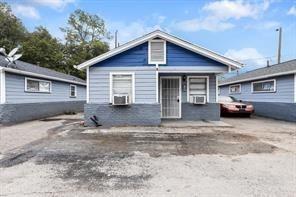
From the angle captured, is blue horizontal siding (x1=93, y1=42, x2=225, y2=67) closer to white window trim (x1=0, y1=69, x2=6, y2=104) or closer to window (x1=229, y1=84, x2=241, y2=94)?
white window trim (x1=0, y1=69, x2=6, y2=104)

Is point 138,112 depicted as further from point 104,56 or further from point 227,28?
point 227,28

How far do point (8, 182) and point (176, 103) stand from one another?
10.4 meters

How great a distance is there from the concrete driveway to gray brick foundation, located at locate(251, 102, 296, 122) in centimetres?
615

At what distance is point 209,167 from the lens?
6.12m

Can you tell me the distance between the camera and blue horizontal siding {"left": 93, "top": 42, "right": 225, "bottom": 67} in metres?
12.9

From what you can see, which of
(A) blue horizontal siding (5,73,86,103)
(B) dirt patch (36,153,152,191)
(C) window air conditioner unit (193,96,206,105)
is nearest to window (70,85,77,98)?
(A) blue horizontal siding (5,73,86,103)

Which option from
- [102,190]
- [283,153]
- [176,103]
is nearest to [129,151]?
[102,190]

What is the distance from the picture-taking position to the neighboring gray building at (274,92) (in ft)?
51.0

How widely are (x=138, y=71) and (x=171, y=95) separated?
262 cm

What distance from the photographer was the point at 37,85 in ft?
56.3

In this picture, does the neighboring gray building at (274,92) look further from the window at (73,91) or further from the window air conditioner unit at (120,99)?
the window at (73,91)

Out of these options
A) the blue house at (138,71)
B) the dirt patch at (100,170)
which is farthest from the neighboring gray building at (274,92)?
the dirt patch at (100,170)

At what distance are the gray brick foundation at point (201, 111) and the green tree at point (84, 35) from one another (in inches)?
1091

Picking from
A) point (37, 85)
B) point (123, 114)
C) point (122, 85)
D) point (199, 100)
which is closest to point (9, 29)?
point (37, 85)
